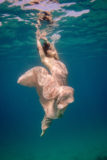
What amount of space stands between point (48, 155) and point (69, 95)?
795 inches

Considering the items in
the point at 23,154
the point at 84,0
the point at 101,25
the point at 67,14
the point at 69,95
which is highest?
the point at 84,0

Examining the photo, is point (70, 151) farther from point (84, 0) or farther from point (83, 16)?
point (84, 0)

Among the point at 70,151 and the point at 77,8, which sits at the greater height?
the point at 77,8

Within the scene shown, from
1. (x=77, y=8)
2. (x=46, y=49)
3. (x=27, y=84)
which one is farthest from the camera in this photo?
(x=77, y=8)

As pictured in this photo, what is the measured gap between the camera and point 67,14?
14.5 meters

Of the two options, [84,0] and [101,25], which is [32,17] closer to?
[84,0]

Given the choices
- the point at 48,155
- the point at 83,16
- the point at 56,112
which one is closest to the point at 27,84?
the point at 56,112

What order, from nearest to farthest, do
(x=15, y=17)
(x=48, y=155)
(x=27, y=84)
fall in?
(x=27, y=84) → (x=15, y=17) → (x=48, y=155)

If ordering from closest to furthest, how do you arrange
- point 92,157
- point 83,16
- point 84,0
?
point 84,0 → point 83,16 → point 92,157

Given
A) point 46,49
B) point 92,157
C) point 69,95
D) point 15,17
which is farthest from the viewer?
point 92,157

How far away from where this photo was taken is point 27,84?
5.78 metres

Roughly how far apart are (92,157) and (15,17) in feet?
57.7

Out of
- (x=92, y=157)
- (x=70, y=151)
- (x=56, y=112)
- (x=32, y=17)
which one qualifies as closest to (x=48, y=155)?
(x=70, y=151)

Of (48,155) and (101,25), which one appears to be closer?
(101,25)
